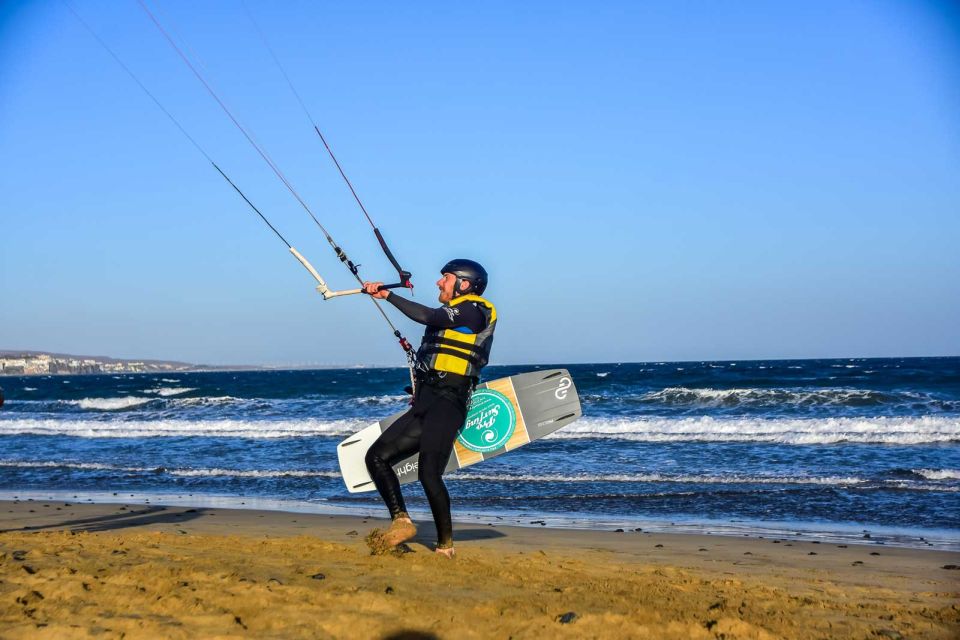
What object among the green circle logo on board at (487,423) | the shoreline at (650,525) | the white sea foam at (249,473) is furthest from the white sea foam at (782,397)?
the green circle logo on board at (487,423)

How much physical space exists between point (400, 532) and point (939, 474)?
923 cm

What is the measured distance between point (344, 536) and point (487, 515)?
2.10 m

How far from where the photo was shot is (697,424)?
21.2 metres

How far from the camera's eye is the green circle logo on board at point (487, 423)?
706cm

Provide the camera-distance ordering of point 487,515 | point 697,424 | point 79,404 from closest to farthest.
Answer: point 487,515 → point 697,424 → point 79,404

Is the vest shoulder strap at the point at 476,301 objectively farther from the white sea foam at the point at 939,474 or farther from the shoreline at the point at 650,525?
the white sea foam at the point at 939,474

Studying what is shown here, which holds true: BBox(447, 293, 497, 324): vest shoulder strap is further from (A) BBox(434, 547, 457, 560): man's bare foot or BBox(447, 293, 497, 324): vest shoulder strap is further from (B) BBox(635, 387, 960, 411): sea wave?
(B) BBox(635, 387, 960, 411): sea wave

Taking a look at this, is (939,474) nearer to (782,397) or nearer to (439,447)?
(439,447)

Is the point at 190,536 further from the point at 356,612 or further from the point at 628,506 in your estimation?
the point at 628,506

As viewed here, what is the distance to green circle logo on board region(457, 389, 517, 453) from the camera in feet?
23.1

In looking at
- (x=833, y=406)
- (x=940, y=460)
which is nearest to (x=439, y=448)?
(x=940, y=460)

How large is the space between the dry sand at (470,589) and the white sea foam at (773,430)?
→ 10845 mm

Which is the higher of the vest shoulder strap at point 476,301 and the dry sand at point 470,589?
the vest shoulder strap at point 476,301

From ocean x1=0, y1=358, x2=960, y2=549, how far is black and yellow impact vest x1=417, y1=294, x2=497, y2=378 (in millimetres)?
3465
